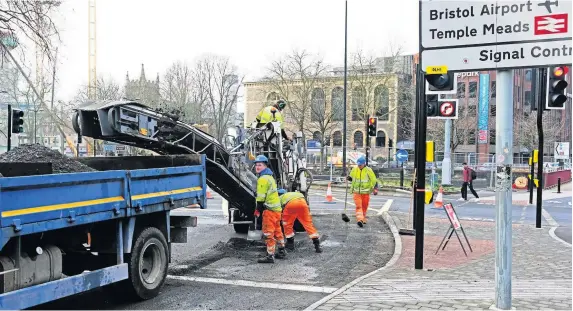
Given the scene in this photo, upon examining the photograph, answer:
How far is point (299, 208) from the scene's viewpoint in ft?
34.0

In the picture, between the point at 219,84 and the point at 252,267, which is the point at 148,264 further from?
the point at 219,84

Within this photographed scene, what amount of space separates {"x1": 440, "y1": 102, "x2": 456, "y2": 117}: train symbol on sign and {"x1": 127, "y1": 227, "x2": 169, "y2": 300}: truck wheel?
5.26m

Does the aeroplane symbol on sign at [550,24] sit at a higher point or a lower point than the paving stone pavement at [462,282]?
higher

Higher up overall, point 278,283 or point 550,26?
point 550,26

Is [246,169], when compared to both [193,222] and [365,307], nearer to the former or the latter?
[193,222]

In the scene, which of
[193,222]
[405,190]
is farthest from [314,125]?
[193,222]

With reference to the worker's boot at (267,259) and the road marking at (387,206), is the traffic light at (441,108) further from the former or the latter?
the road marking at (387,206)

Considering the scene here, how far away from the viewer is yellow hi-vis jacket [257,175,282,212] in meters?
9.62

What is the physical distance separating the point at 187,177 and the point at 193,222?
765 millimetres

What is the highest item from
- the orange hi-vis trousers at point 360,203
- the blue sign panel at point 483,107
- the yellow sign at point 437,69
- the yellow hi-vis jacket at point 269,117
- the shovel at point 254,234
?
the blue sign panel at point 483,107

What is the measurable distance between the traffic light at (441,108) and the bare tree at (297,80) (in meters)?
35.5

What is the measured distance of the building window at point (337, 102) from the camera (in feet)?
170

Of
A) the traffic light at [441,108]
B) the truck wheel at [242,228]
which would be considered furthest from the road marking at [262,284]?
the truck wheel at [242,228]

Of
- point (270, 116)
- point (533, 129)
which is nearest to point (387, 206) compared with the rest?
point (270, 116)
